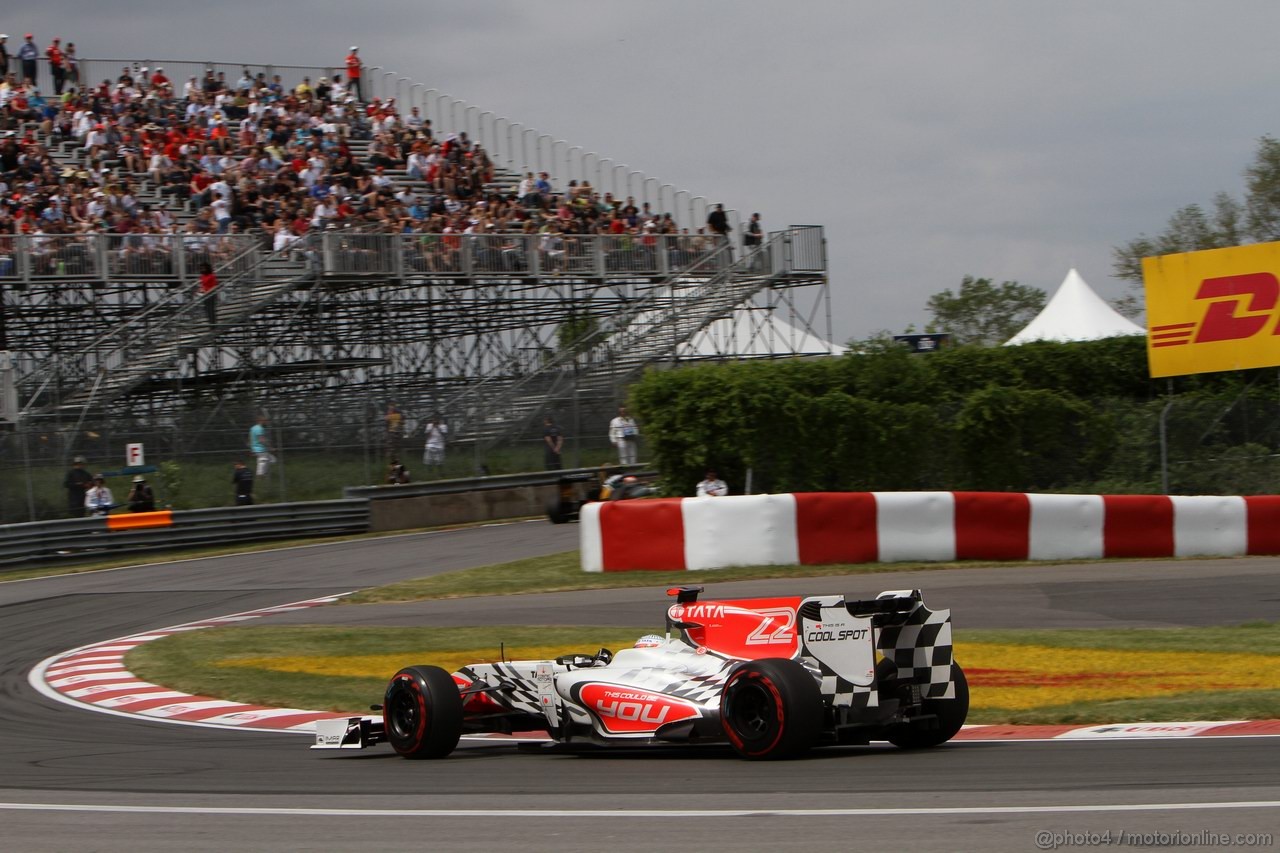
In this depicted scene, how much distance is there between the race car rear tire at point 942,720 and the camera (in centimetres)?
746

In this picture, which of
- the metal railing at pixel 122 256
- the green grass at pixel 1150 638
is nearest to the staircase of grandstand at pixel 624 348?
the metal railing at pixel 122 256

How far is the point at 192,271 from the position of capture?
2939cm

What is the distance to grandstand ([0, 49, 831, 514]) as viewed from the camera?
91.5ft

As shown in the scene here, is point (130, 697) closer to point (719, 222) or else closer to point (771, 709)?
point (771, 709)

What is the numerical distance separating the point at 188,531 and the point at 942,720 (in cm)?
1910

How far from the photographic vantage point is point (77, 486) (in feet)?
76.8

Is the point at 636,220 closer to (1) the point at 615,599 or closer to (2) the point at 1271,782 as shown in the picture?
(1) the point at 615,599

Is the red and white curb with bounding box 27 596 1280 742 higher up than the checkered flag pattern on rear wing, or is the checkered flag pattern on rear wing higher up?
the checkered flag pattern on rear wing

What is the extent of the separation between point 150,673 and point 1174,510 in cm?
1173

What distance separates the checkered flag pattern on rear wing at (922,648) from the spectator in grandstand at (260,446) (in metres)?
19.2

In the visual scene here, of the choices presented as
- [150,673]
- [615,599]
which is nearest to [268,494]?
[615,599]

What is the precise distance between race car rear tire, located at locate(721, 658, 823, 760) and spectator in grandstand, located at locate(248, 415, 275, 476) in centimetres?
1919

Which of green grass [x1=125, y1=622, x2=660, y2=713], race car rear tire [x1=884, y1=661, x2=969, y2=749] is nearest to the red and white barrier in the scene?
green grass [x1=125, y1=622, x2=660, y2=713]
